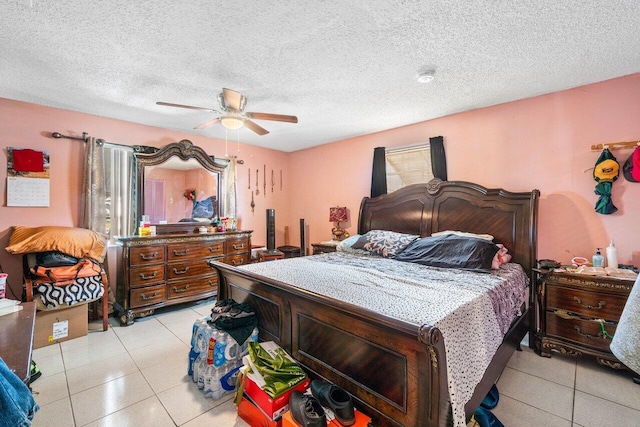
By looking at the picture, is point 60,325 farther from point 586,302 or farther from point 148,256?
point 586,302

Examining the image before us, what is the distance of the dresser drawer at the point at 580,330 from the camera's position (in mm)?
2275

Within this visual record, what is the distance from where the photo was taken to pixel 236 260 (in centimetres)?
425

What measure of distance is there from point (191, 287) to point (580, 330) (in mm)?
Answer: 4140

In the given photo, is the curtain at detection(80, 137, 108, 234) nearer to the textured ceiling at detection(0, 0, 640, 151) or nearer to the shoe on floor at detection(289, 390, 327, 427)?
the textured ceiling at detection(0, 0, 640, 151)

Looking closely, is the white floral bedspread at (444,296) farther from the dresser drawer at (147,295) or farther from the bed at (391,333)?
the dresser drawer at (147,295)

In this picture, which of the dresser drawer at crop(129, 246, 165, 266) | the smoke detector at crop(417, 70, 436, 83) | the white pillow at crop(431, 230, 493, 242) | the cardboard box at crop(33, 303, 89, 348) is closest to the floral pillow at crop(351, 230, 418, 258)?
the white pillow at crop(431, 230, 493, 242)

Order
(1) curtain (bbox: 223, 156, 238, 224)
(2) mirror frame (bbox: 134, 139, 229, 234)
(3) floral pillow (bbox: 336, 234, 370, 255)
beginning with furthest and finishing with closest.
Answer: (1) curtain (bbox: 223, 156, 238, 224) < (2) mirror frame (bbox: 134, 139, 229, 234) < (3) floral pillow (bbox: 336, 234, 370, 255)

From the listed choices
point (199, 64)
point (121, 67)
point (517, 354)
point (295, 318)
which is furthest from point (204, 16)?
point (517, 354)

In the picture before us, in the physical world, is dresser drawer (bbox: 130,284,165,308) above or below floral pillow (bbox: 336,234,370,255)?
below

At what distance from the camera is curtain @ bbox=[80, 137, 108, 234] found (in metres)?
3.36

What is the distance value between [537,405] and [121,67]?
402cm

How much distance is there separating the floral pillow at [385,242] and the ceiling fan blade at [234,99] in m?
2.06

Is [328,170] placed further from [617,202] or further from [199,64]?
[617,202]

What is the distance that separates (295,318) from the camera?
6.50 ft
